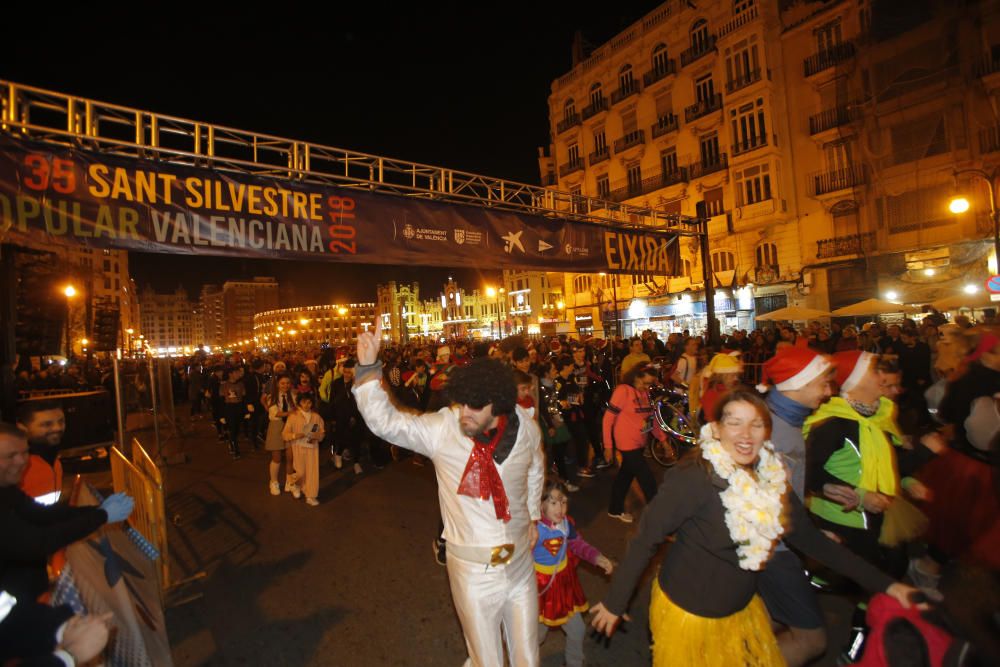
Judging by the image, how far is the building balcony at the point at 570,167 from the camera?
32.8 metres

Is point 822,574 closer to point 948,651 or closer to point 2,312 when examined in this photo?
point 948,651

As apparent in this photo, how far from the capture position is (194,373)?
1683cm

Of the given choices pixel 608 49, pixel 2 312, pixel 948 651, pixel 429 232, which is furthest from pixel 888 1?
pixel 2 312

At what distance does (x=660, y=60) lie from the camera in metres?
28.5

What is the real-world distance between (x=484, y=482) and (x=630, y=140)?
30817mm

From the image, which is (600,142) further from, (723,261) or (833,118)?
(833,118)

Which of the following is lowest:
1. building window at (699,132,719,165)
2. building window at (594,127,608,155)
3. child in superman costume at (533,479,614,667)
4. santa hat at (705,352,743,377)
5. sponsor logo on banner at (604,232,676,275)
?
child in superman costume at (533,479,614,667)

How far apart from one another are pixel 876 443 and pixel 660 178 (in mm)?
27928

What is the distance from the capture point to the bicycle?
7.70 meters

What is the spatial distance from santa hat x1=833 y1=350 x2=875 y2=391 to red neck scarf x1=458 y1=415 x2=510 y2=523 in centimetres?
215

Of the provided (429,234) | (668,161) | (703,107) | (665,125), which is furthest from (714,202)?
(429,234)

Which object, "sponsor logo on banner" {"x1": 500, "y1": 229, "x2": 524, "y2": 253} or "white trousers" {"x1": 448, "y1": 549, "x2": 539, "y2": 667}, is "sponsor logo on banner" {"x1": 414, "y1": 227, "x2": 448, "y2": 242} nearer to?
"sponsor logo on banner" {"x1": 500, "y1": 229, "x2": 524, "y2": 253}

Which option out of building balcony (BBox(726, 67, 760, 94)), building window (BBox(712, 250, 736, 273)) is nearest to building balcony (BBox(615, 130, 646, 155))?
building balcony (BBox(726, 67, 760, 94))

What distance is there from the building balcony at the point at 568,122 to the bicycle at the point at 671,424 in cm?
2852
